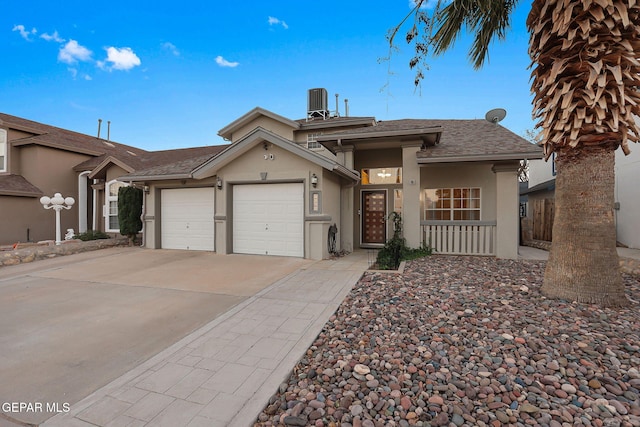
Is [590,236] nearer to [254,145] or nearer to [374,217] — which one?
[374,217]

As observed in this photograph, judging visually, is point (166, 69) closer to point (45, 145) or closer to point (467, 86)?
point (45, 145)

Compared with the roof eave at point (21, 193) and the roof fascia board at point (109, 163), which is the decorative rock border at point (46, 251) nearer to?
the roof fascia board at point (109, 163)

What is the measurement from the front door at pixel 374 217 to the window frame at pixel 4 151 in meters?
17.0

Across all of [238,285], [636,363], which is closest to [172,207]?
[238,285]

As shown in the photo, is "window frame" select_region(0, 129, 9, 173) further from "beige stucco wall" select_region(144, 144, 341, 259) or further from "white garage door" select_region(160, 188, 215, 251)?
"beige stucco wall" select_region(144, 144, 341, 259)

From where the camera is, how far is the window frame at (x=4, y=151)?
46.4 ft

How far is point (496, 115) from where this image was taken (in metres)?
11.5

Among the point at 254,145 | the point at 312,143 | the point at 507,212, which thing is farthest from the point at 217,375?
the point at 312,143

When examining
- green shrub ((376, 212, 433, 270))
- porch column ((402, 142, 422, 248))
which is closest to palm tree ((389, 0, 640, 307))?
green shrub ((376, 212, 433, 270))

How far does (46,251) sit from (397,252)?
10.5 meters

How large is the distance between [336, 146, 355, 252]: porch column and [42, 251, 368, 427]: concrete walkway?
5.23 meters

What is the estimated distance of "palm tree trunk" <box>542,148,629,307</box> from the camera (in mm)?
4004

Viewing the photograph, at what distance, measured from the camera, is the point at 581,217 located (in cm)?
412

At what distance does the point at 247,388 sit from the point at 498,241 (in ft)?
26.4
